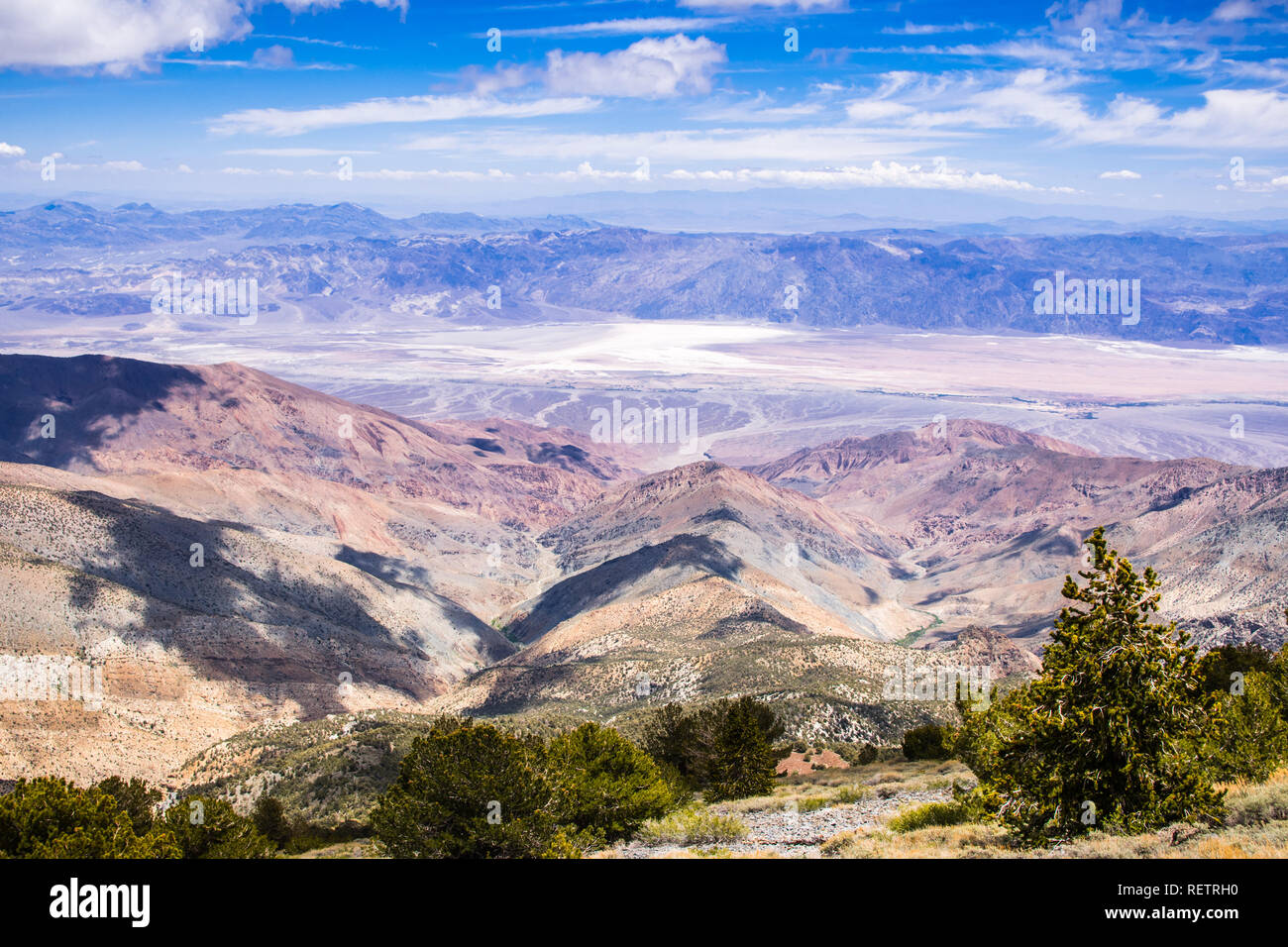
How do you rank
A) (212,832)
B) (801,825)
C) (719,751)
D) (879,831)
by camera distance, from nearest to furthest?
(879,831), (801,825), (212,832), (719,751)

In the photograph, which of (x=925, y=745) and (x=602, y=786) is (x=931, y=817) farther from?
Answer: (x=925, y=745)

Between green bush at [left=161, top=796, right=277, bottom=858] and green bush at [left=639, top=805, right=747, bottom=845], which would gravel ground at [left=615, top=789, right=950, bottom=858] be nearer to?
green bush at [left=639, top=805, right=747, bottom=845]

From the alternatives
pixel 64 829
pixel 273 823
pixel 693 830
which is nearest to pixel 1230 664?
pixel 693 830

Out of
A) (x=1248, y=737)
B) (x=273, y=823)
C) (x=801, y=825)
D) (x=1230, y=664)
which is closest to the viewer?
(x=1248, y=737)

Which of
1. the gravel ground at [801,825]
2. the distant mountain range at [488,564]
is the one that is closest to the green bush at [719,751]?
the gravel ground at [801,825]

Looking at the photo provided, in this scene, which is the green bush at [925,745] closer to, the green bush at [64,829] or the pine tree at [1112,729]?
the pine tree at [1112,729]

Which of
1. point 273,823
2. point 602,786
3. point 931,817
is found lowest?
point 273,823
